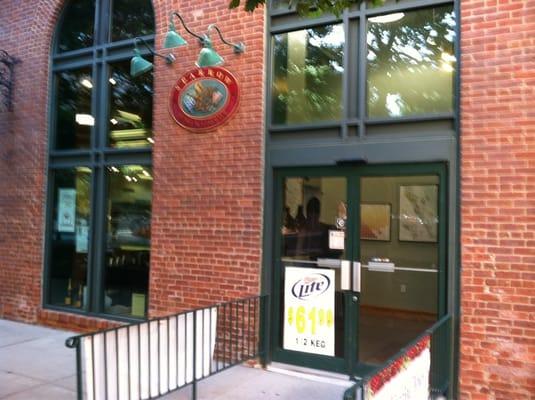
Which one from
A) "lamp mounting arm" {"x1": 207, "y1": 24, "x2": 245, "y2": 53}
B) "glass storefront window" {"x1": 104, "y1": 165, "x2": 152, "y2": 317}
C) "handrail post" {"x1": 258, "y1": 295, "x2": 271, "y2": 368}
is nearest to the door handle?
"handrail post" {"x1": 258, "y1": 295, "x2": 271, "y2": 368}

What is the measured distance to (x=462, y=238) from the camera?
4898 millimetres

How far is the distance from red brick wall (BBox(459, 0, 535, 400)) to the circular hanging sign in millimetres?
2678

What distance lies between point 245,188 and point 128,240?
2255mm

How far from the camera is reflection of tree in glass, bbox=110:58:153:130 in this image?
739 centimetres

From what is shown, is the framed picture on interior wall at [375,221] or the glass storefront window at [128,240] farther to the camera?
the glass storefront window at [128,240]

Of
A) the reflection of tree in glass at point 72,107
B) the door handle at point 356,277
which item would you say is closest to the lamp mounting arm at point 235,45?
the reflection of tree in glass at point 72,107

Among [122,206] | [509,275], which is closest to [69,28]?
[122,206]

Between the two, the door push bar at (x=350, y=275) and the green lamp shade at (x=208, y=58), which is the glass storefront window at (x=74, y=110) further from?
the door push bar at (x=350, y=275)

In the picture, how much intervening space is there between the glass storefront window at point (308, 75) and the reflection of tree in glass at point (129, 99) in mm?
2105

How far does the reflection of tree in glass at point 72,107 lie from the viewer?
7.98 metres

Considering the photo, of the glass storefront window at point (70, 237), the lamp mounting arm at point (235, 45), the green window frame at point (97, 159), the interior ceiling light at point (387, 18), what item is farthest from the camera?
the glass storefront window at point (70, 237)

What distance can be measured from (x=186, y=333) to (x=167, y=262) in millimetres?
2214

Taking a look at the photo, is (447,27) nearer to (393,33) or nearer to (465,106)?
(393,33)

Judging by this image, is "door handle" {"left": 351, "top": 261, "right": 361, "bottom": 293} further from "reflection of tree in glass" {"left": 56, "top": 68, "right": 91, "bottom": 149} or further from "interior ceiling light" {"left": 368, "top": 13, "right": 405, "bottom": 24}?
"reflection of tree in glass" {"left": 56, "top": 68, "right": 91, "bottom": 149}
